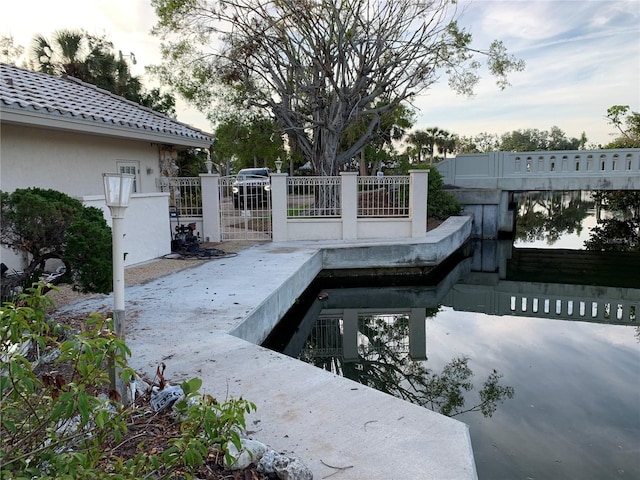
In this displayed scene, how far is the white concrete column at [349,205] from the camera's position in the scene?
12117 mm

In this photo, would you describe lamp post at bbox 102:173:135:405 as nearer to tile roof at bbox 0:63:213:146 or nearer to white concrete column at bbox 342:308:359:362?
white concrete column at bbox 342:308:359:362

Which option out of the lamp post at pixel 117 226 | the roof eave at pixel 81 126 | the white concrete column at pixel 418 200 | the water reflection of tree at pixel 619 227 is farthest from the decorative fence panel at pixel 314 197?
the water reflection of tree at pixel 619 227

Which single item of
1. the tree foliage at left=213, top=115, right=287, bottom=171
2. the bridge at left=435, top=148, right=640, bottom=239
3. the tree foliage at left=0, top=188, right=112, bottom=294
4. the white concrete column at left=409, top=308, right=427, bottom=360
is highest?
the tree foliage at left=213, top=115, right=287, bottom=171

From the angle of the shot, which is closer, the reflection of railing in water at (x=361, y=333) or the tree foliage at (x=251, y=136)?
the reflection of railing in water at (x=361, y=333)

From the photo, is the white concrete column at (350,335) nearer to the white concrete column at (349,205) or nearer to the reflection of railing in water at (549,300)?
the reflection of railing in water at (549,300)

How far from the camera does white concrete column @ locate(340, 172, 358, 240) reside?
12117mm

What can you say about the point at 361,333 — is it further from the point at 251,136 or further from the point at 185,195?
the point at 251,136

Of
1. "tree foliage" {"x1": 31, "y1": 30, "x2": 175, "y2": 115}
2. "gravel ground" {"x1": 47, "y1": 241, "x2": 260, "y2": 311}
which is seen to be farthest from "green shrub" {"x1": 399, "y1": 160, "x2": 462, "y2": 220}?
"tree foliage" {"x1": 31, "y1": 30, "x2": 175, "y2": 115}

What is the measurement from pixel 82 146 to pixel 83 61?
14312 millimetres

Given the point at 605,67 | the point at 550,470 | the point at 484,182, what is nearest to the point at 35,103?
the point at 550,470

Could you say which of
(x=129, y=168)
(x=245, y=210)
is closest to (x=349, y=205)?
(x=245, y=210)

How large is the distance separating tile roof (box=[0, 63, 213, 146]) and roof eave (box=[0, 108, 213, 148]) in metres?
0.02

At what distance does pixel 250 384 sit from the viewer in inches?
150

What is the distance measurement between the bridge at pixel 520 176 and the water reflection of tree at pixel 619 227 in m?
2.28
